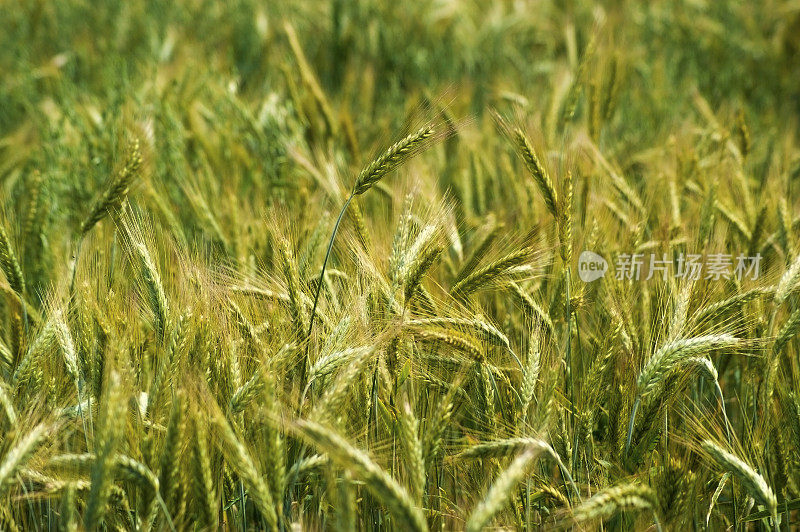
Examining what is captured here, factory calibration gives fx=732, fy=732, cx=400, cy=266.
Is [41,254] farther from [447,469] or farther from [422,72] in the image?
[422,72]

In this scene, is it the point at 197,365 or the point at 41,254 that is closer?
the point at 197,365

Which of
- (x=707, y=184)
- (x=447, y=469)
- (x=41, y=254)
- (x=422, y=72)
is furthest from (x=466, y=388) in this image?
(x=422, y=72)

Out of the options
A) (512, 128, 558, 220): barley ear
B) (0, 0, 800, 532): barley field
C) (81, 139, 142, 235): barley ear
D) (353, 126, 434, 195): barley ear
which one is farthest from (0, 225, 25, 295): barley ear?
(512, 128, 558, 220): barley ear

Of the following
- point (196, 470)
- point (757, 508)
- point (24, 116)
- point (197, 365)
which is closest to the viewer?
point (196, 470)

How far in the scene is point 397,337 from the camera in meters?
1.52

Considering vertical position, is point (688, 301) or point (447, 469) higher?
point (688, 301)

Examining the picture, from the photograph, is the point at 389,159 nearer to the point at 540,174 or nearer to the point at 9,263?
the point at 540,174

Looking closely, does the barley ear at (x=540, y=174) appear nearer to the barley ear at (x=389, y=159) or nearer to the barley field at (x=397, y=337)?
the barley field at (x=397, y=337)

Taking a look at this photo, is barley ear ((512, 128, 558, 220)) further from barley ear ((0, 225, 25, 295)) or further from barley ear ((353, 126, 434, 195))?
barley ear ((0, 225, 25, 295))

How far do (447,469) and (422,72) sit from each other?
3.34 metres

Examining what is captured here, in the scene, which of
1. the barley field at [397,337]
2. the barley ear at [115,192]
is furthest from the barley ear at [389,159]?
the barley ear at [115,192]

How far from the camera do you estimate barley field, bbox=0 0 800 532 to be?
52.3 inches

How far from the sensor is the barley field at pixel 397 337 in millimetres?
1329

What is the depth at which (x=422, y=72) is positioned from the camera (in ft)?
14.8
